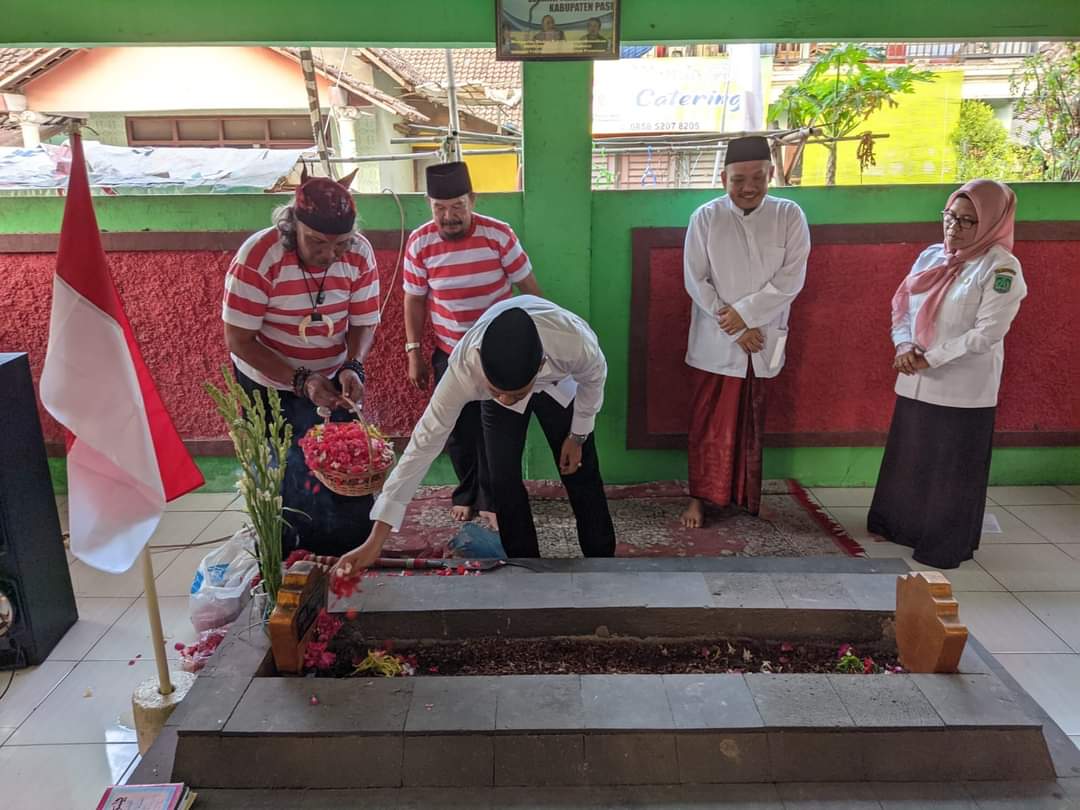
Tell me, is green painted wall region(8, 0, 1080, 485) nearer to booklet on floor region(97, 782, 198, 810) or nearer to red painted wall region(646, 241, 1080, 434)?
red painted wall region(646, 241, 1080, 434)

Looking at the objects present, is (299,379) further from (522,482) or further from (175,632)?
(175,632)

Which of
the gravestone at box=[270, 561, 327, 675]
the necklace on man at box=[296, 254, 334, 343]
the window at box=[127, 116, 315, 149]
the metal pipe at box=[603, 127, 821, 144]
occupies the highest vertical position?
the window at box=[127, 116, 315, 149]

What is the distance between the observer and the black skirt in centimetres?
303

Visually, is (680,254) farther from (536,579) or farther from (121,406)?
(121,406)

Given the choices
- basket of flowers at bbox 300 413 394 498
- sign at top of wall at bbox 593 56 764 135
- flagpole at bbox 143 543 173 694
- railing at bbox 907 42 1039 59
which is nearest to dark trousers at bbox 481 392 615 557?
basket of flowers at bbox 300 413 394 498

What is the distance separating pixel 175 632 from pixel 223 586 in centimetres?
28

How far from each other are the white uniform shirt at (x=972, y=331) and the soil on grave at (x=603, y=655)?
1.32 m

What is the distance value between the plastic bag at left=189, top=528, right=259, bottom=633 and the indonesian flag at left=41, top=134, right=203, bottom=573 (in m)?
0.61

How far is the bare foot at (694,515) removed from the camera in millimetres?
3506

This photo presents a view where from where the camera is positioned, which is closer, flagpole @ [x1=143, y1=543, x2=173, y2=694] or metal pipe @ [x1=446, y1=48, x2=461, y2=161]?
flagpole @ [x1=143, y1=543, x2=173, y2=694]

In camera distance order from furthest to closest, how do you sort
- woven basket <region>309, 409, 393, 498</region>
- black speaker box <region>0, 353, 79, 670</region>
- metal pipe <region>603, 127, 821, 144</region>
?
metal pipe <region>603, 127, 821, 144</region> → black speaker box <region>0, 353, 79, 670</region> → woven basket <region>309, 409, 393, 498</region>

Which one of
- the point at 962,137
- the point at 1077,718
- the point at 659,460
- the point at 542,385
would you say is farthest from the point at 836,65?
the point at 1077,718

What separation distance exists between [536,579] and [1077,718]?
162 centimetres

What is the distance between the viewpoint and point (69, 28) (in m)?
3.20
